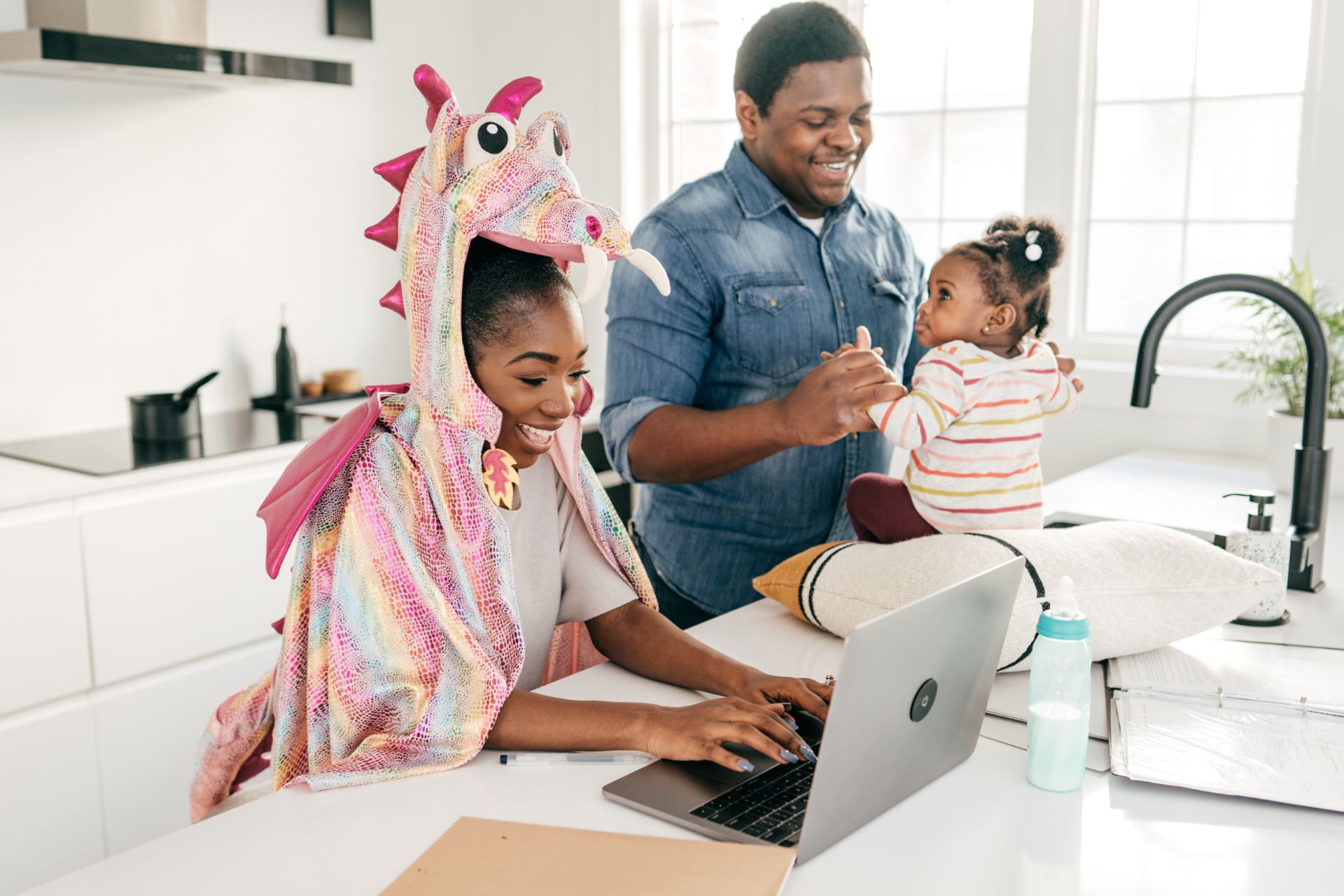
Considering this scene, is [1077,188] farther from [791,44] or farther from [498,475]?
[498,475]

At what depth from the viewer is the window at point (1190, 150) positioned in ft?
8.24

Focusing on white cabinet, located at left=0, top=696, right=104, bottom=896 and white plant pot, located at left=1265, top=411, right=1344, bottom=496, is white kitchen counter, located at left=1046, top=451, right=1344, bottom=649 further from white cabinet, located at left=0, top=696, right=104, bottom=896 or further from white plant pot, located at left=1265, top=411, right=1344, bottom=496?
white cabinet, located at left=0, top=696, right=104, bottom=896

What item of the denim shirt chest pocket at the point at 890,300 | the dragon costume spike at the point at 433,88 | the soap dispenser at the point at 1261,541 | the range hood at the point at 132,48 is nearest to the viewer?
the dragon costume spike at the point at 433,88

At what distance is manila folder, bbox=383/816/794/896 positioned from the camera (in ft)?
2.86

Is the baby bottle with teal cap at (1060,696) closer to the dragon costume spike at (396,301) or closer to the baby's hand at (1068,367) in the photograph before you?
the baby's hand at (1068,367)

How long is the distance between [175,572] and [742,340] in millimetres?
1384

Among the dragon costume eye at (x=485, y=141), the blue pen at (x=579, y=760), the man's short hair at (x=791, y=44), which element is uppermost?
the man's short hair at (x=791, y=44)

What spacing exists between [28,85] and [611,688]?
2.18 m

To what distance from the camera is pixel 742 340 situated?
1.75 m

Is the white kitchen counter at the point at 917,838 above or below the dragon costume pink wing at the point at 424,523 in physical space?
below

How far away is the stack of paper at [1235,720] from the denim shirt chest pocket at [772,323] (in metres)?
0.68

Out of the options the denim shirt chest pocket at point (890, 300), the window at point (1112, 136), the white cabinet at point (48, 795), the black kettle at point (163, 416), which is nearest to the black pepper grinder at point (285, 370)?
the black kettle at point (163, 416)

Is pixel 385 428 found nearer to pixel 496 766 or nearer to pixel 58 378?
pixel 496 766

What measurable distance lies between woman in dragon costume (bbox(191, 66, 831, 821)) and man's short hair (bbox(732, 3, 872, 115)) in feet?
1.97
